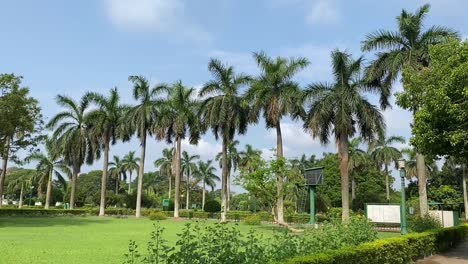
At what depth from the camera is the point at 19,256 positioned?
473 inches

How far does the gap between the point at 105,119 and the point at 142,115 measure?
5.02 meters

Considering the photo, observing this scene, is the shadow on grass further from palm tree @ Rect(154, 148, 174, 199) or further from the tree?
palm tree @ Rect(154, 148, 174, 199)

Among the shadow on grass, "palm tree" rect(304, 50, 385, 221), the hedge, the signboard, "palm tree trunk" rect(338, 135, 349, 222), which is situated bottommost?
the shadow on grass

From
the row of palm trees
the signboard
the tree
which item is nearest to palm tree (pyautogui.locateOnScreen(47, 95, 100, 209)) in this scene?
the row of palm trees

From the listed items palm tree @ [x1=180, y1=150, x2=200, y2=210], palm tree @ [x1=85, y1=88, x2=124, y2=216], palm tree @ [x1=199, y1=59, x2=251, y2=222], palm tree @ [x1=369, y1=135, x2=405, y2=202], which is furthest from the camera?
palm tree @ [x1=180, y1=150, x2=200, y2=210]

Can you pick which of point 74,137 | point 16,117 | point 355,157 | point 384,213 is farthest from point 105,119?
point 355,157

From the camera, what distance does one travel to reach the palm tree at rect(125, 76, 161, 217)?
141 ft

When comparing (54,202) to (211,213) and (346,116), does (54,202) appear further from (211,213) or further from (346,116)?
(346,116)

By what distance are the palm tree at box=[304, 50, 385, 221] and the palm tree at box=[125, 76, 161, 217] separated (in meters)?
19.8

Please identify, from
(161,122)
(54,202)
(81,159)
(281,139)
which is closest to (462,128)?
(281,139)

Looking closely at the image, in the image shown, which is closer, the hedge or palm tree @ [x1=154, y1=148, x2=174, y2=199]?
the hedge

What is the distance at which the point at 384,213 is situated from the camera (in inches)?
1168

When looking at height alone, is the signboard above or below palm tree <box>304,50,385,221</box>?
below

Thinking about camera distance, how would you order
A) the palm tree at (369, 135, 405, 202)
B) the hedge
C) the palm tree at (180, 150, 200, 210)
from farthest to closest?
the palm tree at (180, 150, 200, 210) < the palm tree at (369, 135, 405, 202) < the hedge
